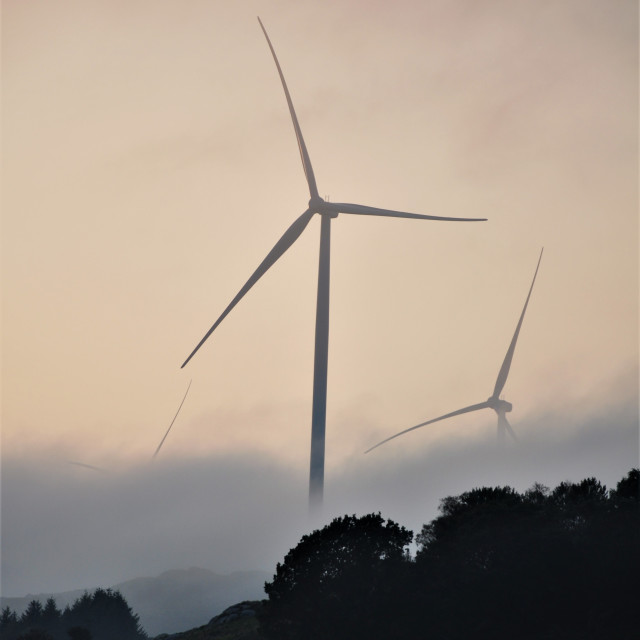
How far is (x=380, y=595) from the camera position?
330ft

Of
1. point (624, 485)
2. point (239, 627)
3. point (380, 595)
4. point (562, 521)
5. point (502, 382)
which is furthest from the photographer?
point (502, 382)

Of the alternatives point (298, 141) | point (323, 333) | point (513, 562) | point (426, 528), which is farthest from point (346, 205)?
point (513, 562)

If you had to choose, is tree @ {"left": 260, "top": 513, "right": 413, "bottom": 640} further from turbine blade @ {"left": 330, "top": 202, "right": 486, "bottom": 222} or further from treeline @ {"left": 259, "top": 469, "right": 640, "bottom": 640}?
turbine blade @ {"left": 330, "top": 202, "right": 486, "bottom": 222}

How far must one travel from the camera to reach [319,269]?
148m

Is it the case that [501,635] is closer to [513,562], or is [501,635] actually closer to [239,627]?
[513,562]

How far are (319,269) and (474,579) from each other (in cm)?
6315

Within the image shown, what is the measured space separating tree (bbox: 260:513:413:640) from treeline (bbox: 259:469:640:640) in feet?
0.41

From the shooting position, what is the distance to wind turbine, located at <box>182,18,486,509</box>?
141 metres

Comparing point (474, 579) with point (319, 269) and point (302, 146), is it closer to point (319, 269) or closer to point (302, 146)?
point (319, 269)

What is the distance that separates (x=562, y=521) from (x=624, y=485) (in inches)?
776

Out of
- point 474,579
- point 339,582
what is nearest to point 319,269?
point 339,582

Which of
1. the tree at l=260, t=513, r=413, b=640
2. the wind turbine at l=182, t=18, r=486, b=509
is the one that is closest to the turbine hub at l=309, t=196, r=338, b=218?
the wind turbine at l=182, t=18, r=486, b=509

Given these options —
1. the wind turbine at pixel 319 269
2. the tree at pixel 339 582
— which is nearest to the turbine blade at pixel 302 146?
the wind turbine at pixel 319 269

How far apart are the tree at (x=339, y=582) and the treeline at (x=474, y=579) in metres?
0.13
